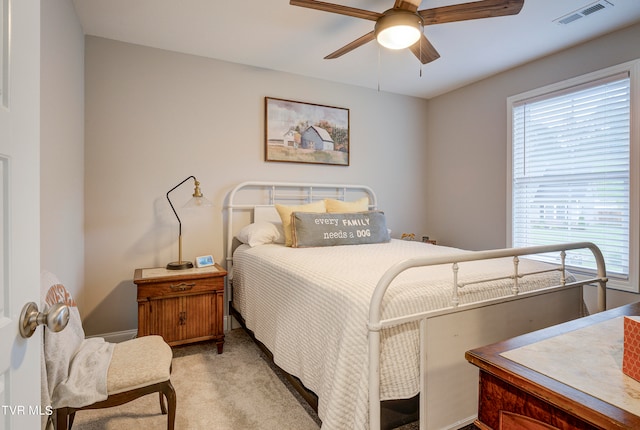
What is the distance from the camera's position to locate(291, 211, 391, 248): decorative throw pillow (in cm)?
264

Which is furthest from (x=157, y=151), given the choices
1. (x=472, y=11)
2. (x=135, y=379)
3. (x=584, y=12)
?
(x=584, y=12)

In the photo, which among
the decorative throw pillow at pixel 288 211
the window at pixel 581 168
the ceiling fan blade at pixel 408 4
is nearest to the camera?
the ceiling fan blade at pixel 408 4

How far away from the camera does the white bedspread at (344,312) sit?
127cm

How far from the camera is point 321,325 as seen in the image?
147 centimetres

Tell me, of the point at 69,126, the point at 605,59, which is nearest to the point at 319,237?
the point at 69,126

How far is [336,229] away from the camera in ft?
8.96

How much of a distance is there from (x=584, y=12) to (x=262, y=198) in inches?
114

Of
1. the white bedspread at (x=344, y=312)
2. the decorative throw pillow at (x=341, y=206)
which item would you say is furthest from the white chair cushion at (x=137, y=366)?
the decorative throw pillow at (x=341, y=206)

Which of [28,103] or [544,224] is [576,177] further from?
[28,103]

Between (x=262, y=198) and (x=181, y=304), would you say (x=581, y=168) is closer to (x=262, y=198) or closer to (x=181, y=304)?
(x=262, y=198)

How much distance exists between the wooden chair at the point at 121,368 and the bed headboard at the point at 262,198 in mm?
1503

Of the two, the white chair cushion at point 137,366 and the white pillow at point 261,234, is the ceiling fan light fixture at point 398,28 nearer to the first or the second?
the white pillow at point 261,234

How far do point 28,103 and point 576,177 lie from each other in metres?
3.48

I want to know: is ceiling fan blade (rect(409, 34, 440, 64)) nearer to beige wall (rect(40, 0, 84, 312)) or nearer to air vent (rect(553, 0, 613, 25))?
air vent (rect(553, 0, 613, 25))
